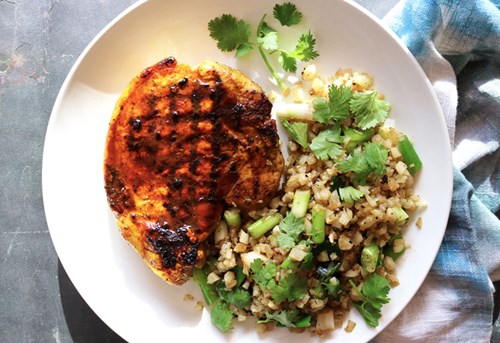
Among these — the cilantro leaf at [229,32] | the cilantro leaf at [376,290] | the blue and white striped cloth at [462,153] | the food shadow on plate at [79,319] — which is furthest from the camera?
the food shadow on plate at [79,319]

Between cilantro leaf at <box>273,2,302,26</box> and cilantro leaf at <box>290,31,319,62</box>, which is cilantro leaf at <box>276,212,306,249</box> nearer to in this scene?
cilantro leaf at <box>290,31,319,62</box>

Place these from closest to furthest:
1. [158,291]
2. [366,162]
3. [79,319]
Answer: [366,162], [158,291], [79,319]

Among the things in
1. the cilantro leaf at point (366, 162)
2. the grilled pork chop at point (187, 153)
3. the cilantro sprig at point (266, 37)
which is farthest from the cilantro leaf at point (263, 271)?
the cilantro sprig at point (266, 37)

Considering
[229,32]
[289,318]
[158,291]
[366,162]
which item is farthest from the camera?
[158,291]

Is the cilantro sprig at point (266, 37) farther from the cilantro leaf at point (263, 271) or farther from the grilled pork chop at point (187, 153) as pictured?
the cilantro leaf at point (263, 271)

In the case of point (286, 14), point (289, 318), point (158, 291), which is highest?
point (286, 14)

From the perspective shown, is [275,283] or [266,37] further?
[266,37]

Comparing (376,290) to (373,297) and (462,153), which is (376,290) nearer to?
(373,297)

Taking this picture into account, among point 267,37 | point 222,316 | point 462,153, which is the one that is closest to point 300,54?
point 267,37
